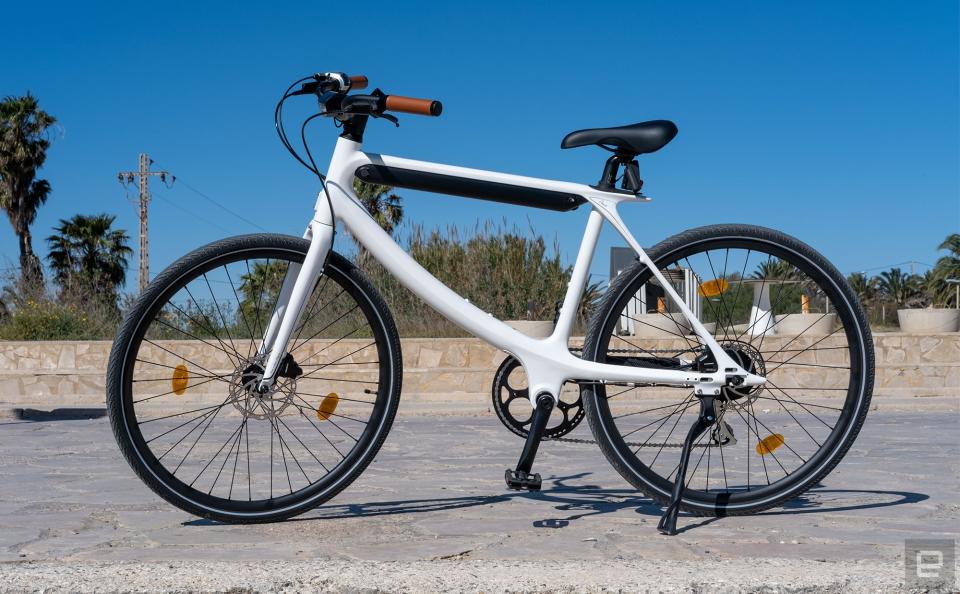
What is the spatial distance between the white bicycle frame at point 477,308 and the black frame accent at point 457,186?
2cm

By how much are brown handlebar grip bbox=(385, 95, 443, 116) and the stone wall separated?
6.66 m

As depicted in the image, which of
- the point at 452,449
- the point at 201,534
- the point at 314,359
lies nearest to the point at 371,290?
the point at 201,534

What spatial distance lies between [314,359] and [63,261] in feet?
85.9

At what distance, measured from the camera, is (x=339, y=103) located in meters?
2.94

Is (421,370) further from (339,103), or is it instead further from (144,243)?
(144,243)

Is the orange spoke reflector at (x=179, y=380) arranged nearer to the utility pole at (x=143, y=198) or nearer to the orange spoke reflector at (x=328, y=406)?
the orange spoke reflector at (x=328, y=406)

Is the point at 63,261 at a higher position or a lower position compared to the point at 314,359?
higher

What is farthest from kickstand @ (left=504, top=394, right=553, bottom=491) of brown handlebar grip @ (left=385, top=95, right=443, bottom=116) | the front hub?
brown handlebar grip @ (left=385, top=95, right=443, bottom=116)

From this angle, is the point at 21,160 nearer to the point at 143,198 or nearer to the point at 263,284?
the point at 143,198

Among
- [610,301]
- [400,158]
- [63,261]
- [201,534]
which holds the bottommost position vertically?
[201,534]

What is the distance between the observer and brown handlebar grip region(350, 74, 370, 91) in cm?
300

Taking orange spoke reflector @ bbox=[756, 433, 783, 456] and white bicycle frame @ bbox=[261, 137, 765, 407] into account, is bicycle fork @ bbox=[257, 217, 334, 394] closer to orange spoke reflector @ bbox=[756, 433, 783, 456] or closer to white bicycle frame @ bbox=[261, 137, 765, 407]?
white bicycle frame @ bbox=[261, 137, 765, 407]

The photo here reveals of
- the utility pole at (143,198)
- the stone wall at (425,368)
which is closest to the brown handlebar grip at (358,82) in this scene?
the stone wall at (425,368)

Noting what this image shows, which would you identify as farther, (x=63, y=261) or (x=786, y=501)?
(x=63, y=261)
